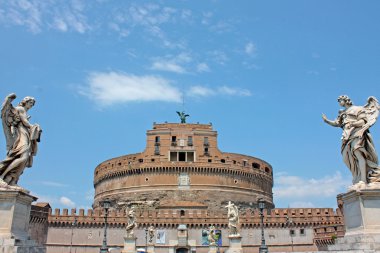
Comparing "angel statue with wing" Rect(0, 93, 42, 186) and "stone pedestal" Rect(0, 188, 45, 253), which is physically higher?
"angel statue with wing" Rect(0, 93, 42, 186)

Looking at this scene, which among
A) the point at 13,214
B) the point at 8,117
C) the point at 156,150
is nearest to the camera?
the point at 13,214

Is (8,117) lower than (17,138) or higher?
higher

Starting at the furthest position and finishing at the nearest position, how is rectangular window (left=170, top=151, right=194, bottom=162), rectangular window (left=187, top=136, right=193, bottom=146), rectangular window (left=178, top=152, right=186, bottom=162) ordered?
rectangular window (left=187, top=136, right=193, bottom=146)
rectangular window (left=178, top=152, right=186, bottom=162)
rectangular window (left=170, top=151, right=194, bottom=162)

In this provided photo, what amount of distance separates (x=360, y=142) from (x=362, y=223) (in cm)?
149

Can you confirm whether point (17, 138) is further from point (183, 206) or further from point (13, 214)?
point (183, 206)

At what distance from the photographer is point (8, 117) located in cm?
698

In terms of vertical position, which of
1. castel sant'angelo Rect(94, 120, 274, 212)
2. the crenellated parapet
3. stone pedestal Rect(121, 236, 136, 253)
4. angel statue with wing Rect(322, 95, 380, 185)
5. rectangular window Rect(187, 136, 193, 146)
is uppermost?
rectangular window Rect(187, 136, 193, 146)

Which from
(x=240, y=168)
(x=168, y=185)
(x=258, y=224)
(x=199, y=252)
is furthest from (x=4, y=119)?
(x=240, y=168)

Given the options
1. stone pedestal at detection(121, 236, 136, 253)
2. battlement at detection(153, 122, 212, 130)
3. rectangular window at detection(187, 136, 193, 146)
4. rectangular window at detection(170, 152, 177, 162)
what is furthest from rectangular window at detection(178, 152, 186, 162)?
stone pedestal at detection(121, 236, 136, 253)

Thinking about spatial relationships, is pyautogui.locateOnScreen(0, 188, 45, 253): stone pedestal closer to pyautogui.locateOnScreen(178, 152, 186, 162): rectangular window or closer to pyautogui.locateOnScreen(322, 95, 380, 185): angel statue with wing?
pyautogui.locateOnScreen(322, 95, 380, 185): angel statue with wing

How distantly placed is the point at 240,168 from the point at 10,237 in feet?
178

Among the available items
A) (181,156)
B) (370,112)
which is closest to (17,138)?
(370,112)

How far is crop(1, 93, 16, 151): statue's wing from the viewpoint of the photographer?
6879mm

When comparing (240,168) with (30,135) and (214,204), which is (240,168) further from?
(30,135)
